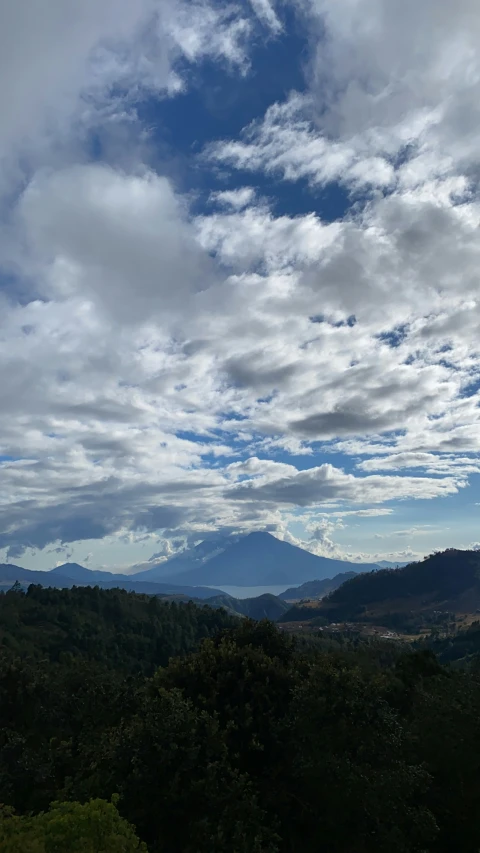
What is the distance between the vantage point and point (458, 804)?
30359mm

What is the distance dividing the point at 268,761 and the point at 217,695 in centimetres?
457

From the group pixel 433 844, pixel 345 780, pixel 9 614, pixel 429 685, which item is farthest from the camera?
pixel 9 614

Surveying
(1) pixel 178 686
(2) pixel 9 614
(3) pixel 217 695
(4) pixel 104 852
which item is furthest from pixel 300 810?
(2) pixel 9 614

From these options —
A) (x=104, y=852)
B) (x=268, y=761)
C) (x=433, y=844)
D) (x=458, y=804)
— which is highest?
(x=104, y=852)

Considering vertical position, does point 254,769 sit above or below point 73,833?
below

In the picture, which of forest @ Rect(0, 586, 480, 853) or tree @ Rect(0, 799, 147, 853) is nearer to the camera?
tree @ Rect(0, 799, 147, 853)

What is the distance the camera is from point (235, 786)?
2605cm

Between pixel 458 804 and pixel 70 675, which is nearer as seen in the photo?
pixel 458 804

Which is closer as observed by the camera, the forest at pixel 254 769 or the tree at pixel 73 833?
the tree at pixel 73 833

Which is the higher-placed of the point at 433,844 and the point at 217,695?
the point at 217,695

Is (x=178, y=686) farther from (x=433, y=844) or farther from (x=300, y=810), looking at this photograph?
(x=433, y=844)

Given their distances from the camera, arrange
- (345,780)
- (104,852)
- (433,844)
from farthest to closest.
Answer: (433,844) → (345,780) → (104,852)

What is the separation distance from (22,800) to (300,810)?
54.2ft

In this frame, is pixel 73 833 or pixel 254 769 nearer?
pixel 73 833
